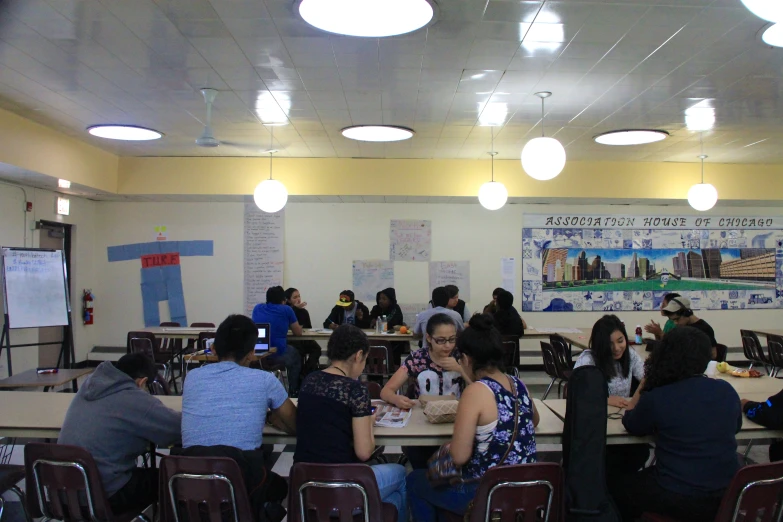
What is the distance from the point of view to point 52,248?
6.21 m

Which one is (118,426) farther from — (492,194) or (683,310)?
(492,194)

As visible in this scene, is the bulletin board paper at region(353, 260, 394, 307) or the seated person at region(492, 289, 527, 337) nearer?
the seated person at region(492, 289, 527, 337)

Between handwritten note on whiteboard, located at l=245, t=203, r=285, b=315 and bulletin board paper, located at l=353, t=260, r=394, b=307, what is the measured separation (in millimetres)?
959

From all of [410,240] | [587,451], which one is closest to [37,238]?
[410,240]

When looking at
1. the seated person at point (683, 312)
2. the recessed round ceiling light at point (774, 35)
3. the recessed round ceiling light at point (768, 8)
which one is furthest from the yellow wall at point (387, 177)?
the recessed round ceiling light at point (768, 8)

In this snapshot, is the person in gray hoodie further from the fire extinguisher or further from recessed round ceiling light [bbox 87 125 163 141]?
the fire extinguisher

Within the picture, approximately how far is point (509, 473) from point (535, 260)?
5609 mm

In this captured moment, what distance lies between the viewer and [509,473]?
184 centimetres

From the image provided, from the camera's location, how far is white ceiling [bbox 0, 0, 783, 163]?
289 cm

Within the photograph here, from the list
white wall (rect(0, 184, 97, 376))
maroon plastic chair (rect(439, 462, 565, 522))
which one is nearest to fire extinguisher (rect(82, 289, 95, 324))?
white wall (rect(0, 184, 97, 376))

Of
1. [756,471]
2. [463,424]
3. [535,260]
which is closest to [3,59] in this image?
[463,424]

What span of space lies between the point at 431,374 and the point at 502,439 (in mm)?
1019

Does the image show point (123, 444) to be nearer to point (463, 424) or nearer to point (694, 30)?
point (463, 424)

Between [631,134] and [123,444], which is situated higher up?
[631,134]
